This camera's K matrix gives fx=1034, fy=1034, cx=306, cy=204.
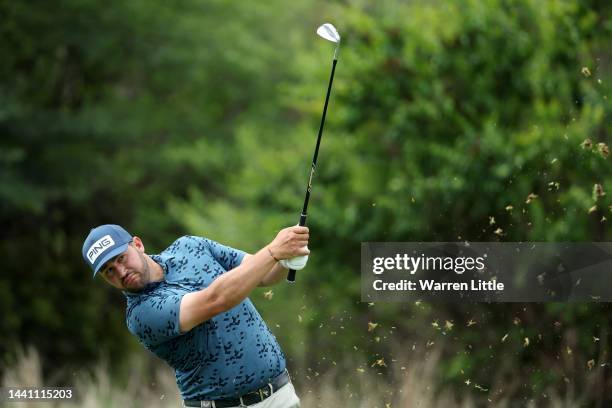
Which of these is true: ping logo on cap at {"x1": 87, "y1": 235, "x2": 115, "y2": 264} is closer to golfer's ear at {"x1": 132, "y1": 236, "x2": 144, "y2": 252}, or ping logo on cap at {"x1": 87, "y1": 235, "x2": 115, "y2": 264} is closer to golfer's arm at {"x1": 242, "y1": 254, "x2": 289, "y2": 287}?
golfer's ear at {"x1": 132, "y1": 236, "x2": 144, "y2": 252}

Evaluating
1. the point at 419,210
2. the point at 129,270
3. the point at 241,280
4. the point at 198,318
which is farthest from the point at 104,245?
the point at 419,210

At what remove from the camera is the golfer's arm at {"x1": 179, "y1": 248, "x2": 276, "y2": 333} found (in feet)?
13.9

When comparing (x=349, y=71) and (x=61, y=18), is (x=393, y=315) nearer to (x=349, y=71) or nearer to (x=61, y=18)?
(x=349, y=71)

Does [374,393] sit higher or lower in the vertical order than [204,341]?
higher

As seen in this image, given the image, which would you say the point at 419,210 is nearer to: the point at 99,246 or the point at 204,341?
the point at 204,341

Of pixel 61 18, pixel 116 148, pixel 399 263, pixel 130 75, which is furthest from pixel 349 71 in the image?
pixel 130 75

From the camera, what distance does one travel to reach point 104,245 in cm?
457

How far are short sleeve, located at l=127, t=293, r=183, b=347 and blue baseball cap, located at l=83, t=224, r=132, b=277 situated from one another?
24cm

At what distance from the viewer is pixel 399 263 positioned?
7.95 metres

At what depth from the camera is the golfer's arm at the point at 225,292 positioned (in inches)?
166

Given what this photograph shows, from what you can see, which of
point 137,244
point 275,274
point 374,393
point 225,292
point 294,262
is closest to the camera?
point 225,292

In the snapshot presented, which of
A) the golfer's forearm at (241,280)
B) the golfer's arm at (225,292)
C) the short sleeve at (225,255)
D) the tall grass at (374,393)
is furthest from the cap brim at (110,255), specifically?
the tall grass at (374,393)

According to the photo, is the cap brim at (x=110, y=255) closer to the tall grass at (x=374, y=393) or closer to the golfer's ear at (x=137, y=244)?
the golfer's ear at (x=137, y=244)

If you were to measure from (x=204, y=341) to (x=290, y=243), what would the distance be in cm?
66
